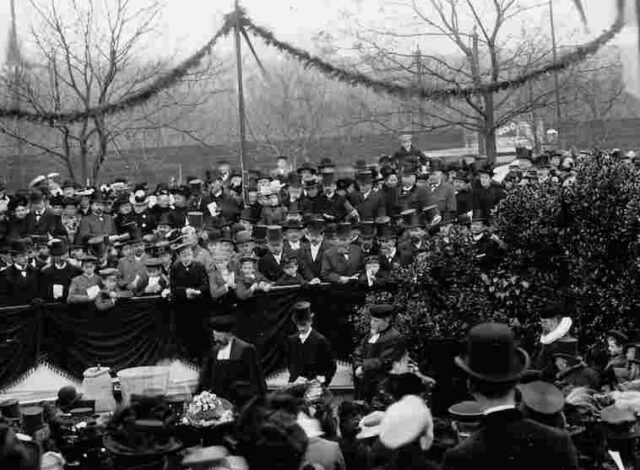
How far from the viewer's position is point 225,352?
11008 mm

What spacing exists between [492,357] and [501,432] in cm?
32

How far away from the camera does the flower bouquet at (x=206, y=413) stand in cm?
793

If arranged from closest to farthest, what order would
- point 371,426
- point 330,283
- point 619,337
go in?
point 371,426
point 619,337
point 330,283

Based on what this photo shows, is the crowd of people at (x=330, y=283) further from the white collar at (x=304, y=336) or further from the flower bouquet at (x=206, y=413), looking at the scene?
the flower bouquet at (x=206, y=413)

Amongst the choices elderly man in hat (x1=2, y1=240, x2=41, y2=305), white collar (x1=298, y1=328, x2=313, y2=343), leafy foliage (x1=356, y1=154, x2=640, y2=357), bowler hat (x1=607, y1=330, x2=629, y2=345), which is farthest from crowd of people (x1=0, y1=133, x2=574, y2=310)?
bowler hat (x1=607, y1=330, x2=629, y2=345)

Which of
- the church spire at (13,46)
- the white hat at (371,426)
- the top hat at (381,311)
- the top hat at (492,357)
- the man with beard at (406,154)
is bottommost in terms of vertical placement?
the white hat at (371,426)

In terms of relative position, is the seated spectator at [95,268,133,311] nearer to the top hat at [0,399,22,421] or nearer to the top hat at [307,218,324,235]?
the top hat at [307,218,324,235]

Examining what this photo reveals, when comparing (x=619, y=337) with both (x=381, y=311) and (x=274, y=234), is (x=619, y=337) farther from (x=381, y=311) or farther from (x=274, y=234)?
(x=274, y=234)

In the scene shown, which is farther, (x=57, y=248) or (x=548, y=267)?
(x=57, y=248)

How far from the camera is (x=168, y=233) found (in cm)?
1636

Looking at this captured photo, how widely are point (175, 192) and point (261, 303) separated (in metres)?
4.99

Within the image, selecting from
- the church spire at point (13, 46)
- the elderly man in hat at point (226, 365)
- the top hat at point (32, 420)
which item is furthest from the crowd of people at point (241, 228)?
the church spire at point (13, 46)

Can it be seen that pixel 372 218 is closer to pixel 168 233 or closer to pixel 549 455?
pixel 168 233

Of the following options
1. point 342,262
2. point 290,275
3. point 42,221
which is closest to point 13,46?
point 42,221
